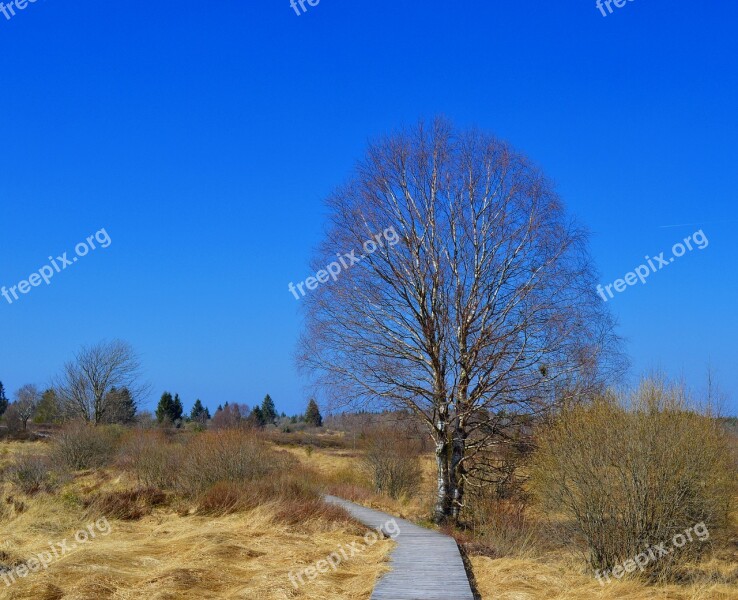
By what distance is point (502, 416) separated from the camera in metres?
17.9

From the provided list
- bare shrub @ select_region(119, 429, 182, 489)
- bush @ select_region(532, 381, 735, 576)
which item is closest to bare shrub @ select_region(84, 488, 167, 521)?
bare shrub @ select_region(119, 429, 182, 489)

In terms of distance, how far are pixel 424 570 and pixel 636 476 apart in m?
4.17

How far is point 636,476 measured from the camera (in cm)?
1227

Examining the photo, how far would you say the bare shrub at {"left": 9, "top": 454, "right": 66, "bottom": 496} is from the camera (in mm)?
21305

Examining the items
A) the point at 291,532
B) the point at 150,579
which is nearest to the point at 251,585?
the point at 150,579

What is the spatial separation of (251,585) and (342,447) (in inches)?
1733

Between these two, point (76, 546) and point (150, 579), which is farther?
point (76, 546)

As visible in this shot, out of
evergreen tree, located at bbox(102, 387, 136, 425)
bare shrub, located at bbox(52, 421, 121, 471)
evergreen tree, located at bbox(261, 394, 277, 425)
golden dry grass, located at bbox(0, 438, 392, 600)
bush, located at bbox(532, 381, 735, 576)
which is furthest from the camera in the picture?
evergreen tree, located at bbox(261, 394, 277, 425)

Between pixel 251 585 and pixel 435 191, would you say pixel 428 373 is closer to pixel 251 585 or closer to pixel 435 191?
pixel 435 191

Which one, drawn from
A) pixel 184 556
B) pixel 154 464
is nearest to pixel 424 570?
pixel 184 556

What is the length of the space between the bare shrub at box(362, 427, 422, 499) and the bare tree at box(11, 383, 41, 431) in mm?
38537

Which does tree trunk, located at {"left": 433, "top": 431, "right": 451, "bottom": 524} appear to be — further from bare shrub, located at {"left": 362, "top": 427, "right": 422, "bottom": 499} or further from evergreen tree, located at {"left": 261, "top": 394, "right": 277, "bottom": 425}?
evergreen tree, located at {"left": 261, "top": 394, "right": 277, "bottom": 425}

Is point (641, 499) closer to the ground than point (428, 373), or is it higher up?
closer to the ground

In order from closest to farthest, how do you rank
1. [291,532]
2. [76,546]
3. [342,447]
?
[76,546]
[291,532]
[342,447]
